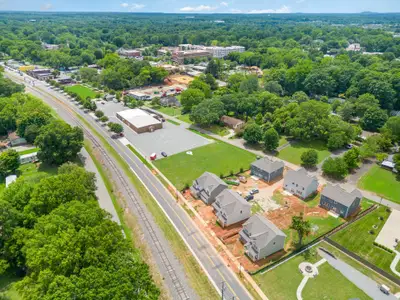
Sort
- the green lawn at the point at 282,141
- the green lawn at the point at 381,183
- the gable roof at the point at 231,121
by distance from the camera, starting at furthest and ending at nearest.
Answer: the gable roof at the point at 231,121 → the green lawn at the point at 282,141 → the green lawn at the point at 381,183

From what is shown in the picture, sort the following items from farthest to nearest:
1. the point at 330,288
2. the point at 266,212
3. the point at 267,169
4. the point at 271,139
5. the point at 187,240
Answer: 1. the point at 271,139
2. the point at 267,169
3. the point at 266,212
4. the point at 187,240
5. the point at 330,288

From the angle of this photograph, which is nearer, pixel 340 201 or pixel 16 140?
pixel 340 201

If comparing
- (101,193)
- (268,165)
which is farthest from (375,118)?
(101,193)

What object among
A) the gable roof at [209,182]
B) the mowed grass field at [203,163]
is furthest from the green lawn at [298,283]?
the mowed grass field at [203,163]

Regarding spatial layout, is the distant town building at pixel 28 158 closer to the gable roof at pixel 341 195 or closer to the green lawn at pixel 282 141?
the green lawn at pixel 282 141

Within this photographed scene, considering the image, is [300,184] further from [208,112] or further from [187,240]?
[208,112]

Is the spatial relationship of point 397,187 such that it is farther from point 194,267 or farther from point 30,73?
point 30,73
